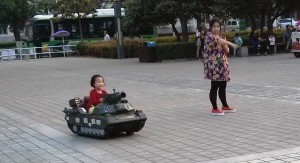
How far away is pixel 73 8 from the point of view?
37.4 m

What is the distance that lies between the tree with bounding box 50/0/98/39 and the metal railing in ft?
8.39

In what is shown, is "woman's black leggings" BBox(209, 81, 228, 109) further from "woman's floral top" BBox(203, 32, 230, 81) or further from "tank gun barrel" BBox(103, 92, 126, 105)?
"tank gun barrel" BBox(103, 92, 126, 105)

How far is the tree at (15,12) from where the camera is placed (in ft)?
158

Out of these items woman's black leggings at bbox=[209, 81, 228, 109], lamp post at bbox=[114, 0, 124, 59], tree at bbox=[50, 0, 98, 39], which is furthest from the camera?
tree at bbox=[50, 0, 98, 39]

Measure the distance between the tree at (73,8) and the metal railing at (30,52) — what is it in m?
2.56

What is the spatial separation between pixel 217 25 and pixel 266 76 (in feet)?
21.0

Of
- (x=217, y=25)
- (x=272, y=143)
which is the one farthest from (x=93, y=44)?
(x=272, y=143)

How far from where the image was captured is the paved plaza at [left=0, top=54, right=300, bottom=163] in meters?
6.54

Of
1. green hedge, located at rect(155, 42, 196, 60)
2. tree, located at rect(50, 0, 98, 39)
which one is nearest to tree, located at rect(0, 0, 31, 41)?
tree, located at rect(50, 0, 98, 39)

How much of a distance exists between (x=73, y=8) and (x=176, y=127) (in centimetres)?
3023

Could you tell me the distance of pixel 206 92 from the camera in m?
12.4

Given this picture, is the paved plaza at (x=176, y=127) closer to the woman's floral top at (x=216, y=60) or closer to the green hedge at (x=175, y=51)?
the woman's floral top at (x=216, y=60)

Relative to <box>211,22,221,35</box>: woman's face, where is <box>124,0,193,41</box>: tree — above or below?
above

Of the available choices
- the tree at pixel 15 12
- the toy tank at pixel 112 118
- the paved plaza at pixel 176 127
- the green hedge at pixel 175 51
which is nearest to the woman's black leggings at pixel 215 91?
the paved plaza at pixel 176 127
